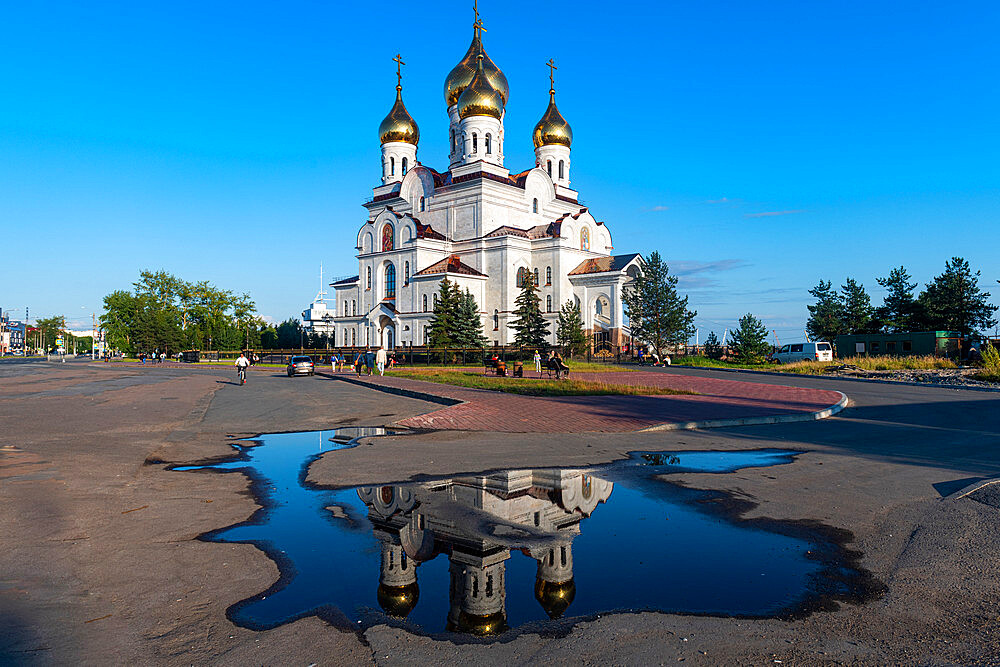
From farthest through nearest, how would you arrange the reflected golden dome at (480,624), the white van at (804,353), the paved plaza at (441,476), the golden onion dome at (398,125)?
the golden onion dome at (398,125), the white van at (804,353), the reflected golden dome at (480,624), the paved plaza at (441,476)

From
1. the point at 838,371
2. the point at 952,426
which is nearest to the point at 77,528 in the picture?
the point at 952,426

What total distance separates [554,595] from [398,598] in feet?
3.08

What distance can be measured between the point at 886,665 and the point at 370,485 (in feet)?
16.5

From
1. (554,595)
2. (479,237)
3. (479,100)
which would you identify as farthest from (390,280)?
(554,595)

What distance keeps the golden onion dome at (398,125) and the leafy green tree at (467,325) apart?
21.8m

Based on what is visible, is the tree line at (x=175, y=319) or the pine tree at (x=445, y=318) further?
the tree line at (x=175, y=319)

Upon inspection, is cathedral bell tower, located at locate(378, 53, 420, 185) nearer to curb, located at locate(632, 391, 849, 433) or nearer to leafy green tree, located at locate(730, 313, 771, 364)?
leafy green tree, located at locate(730, 313, 771, 364)

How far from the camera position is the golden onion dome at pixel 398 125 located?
6103cm

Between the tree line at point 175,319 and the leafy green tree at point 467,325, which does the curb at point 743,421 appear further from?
the tree line at point 175,319

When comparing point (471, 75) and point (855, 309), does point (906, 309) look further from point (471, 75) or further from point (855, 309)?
point (471, 75)

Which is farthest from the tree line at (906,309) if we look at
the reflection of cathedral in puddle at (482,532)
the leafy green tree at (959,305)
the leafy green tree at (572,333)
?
the reflection of cathedral in puddle at (482,532)

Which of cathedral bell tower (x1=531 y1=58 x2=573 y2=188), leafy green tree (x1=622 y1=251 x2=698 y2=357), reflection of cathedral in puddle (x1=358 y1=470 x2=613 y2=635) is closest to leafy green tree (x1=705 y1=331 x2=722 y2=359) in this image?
leafy green tree (x1=622 y1=251 x2=698 y2=357)

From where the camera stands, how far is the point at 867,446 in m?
9.61

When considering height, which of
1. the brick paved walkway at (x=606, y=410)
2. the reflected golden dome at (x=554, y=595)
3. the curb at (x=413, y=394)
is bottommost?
the reflected golden dome at (x=554, y=595)
